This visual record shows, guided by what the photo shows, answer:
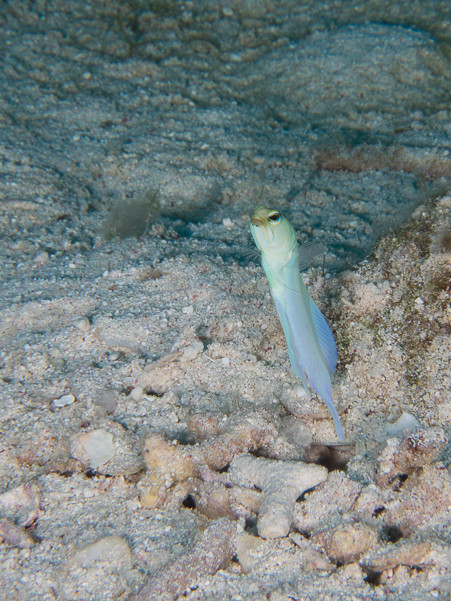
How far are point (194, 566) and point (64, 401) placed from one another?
1404 millimetres

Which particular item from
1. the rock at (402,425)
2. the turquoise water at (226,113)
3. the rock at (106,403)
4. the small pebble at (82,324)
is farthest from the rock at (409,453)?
the small pebble at (82,324)

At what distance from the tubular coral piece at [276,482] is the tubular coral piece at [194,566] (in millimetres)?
206

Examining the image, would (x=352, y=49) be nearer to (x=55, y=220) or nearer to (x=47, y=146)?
(x=47, y=146)

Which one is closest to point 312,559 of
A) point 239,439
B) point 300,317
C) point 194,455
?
point 239,439

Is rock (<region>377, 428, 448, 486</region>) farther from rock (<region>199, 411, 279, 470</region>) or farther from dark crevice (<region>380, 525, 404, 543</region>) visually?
rock (<region>199, 411, 279, 470</region>)

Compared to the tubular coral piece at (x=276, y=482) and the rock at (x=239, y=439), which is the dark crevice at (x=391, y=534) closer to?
the tubular coral piece at (x=276, y=482)

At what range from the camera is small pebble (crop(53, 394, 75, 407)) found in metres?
2.78

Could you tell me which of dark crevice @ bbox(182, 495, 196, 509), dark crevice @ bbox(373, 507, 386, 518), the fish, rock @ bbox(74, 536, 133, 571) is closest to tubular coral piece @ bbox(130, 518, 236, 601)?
rock @ bbox(74, 536, 133, 571)

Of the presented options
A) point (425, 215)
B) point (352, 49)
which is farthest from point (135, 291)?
point (352, 49)

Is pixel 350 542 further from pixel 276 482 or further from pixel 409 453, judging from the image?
pixel 409 453

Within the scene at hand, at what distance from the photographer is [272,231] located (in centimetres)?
204

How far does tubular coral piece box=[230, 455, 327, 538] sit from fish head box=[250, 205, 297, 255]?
1229 millimetres

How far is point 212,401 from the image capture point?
2865mm

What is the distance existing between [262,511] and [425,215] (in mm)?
2099
